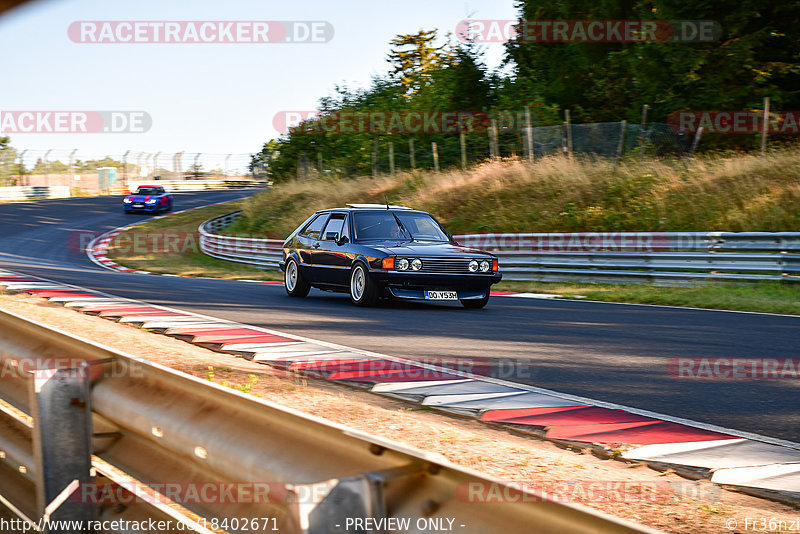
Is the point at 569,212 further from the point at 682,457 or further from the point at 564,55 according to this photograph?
the point at 682,457

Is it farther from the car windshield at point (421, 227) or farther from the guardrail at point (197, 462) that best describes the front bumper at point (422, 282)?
the guardrail at point (197, 462)

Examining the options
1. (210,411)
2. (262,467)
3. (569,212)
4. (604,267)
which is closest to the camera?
(262,467)

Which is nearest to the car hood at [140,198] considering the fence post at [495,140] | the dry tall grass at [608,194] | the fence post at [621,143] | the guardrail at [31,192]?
the dry tall grass at [608,194]

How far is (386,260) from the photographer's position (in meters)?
11.8

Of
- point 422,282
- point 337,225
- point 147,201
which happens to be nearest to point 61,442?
→ point 422,282

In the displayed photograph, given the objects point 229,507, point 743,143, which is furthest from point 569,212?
point 229,507

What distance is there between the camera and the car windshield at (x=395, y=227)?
1291 cm

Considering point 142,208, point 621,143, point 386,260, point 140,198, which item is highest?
point 621,143

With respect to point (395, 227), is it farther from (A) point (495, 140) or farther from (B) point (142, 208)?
(B) point (142, 208)

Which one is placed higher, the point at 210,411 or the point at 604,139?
the point at 604,139

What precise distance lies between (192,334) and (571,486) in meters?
5.73

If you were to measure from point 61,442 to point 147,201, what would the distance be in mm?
43359

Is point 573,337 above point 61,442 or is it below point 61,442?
below

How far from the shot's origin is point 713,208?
19500 millimetres
